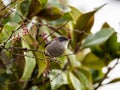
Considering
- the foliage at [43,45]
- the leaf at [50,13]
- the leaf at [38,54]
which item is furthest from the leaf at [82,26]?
the leaf at [38,54]

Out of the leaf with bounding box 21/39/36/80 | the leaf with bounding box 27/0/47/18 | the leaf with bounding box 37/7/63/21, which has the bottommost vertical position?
the leaf with bounding box 21/39/36/80

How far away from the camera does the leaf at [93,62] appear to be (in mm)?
1484

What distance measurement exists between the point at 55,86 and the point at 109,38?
36 centimetres

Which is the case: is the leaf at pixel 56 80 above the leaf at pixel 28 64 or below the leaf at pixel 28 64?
below

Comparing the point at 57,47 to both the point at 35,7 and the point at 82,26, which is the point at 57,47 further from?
the point at 82,26

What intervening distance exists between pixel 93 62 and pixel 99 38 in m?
0.19

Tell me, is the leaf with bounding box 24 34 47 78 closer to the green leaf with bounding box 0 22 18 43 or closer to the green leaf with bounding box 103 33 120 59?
the green leaf with bounding box 0 22 18 43

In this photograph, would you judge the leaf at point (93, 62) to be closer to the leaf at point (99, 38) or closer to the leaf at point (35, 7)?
the leaf at point (99, 38)

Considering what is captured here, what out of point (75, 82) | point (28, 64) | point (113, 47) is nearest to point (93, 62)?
point (113, 47)

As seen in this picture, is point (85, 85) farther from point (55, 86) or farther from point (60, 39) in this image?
point (60, 39)

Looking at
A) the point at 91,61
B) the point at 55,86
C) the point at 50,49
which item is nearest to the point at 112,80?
the point at 91,61

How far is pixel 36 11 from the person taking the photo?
3.88 ft

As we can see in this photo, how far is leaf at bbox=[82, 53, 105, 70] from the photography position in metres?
1.48

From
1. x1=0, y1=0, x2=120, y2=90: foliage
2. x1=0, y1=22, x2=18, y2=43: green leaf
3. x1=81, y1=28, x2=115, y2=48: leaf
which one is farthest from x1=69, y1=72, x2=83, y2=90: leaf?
x1=0, y1=22, x2=18, y2=43: green leaf
